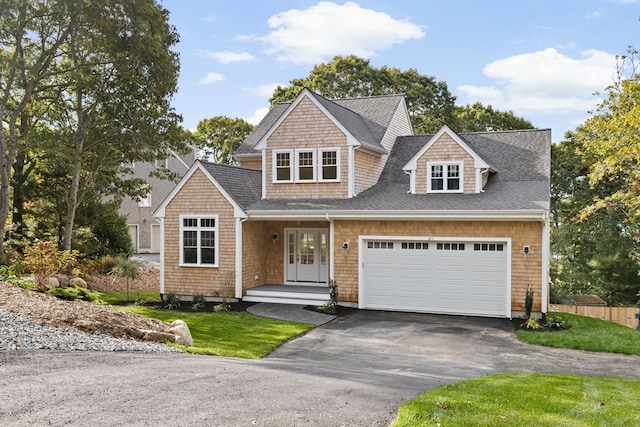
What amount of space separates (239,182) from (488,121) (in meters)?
23.7

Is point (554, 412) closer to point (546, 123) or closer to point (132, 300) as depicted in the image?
point (132, 300)

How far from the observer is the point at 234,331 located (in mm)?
13906

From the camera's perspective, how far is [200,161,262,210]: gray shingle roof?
18797 mm

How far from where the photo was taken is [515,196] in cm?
1670

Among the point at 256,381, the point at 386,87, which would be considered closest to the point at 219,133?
the point at 386,87

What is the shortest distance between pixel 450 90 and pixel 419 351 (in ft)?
96.0

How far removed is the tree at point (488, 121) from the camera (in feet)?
122

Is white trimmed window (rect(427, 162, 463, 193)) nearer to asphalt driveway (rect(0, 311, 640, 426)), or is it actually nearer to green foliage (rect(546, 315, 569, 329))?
green foliage (rect(546, 315, 569, 329))

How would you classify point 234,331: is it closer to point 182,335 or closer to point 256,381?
point 182,335

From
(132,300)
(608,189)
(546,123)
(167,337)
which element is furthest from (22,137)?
(546,123)

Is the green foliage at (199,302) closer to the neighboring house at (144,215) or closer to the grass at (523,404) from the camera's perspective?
the grass at (523,404)

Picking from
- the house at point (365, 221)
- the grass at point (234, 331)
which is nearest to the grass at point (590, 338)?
the house at point (365, 221)

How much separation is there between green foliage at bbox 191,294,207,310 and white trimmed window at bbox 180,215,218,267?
1.15 meters

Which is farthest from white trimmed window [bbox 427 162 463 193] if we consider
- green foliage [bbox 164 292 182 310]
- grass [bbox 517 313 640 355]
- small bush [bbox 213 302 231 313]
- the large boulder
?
the large boulder
